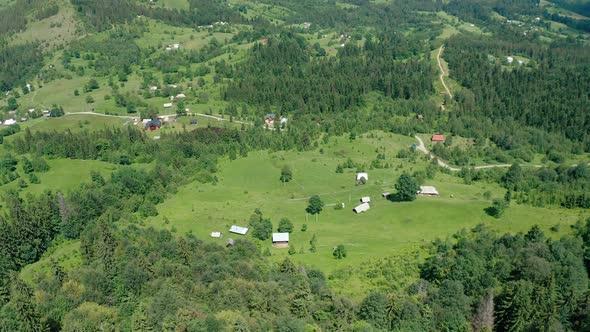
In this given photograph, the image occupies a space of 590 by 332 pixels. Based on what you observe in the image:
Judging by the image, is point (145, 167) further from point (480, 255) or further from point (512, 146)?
point (512, 146)

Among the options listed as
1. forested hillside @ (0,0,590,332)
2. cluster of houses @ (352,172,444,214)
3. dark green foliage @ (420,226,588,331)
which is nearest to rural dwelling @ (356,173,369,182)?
forested hillside @ (0,0,590,332)

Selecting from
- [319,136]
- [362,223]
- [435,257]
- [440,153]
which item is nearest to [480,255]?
[435,257]

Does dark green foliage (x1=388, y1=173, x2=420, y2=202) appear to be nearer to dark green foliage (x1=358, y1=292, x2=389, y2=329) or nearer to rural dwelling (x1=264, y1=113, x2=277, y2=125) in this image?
dark green foliage (x1=358, y1=292, x2=389, y2=329)

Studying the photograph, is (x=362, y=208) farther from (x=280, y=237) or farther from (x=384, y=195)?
(x=280, y=237)

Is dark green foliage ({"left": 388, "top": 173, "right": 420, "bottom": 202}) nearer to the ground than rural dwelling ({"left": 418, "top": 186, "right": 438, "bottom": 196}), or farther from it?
farther from it

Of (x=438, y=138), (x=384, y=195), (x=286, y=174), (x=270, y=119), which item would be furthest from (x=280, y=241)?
(x=270, y=119)

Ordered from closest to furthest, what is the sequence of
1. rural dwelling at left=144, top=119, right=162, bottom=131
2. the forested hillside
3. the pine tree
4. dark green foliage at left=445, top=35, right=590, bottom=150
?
the pine tree < the forested hillside < dark green foliage at left=445, top=35, right=590, bottom=150 < rural dwelling at left=144, top=119, right=162, bottom=131
